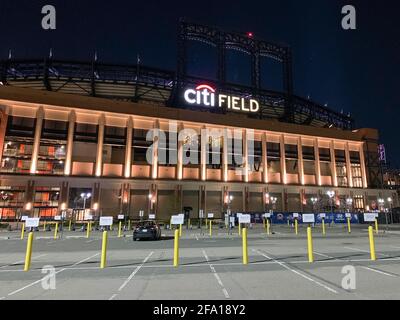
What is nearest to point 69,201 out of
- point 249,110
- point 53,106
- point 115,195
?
point 115,195

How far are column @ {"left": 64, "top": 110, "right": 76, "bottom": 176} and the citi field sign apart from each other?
2425 centimetres

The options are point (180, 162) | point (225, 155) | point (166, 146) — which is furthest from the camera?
point (225, 155)

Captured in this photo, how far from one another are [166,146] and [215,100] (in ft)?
55.8

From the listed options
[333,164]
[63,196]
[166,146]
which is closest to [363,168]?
[333,164]

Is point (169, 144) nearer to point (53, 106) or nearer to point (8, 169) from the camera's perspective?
point (53, 106)

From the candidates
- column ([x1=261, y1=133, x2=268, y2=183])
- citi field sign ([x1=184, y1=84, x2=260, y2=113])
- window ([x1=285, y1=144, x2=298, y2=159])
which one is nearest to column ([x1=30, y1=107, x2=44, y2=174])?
citi field sign ([x1=184, y1=84, x2=260, y2=113])

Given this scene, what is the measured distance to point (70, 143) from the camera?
2114 inches

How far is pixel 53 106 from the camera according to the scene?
53.2m

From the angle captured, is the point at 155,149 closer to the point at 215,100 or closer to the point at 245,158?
the point at 215,100

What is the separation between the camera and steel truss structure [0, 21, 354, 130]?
2472 inches

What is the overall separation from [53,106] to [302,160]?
184 ft

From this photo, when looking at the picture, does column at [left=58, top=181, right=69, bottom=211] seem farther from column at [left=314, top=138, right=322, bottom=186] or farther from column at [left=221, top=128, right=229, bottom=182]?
column at [left=314, top=138, right=322, bottom=186]

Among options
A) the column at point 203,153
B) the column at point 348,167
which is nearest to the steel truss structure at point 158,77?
the column at point 203,153
